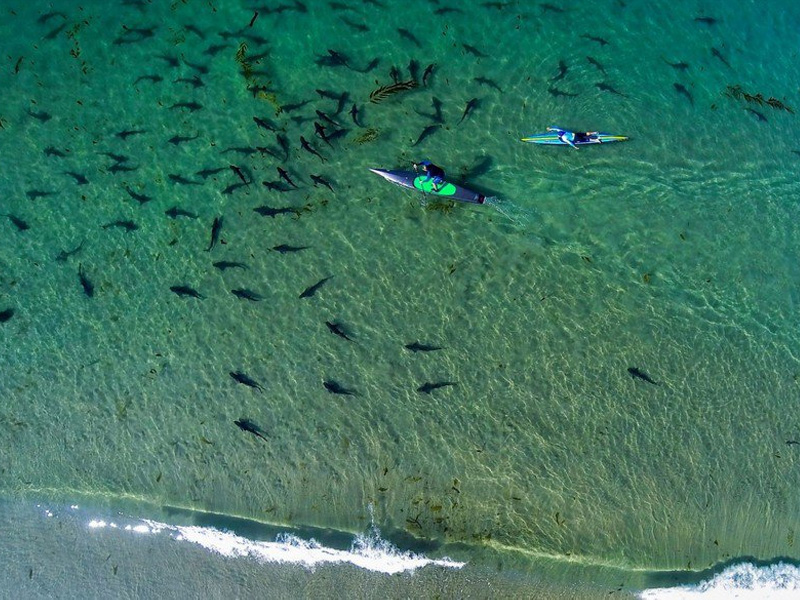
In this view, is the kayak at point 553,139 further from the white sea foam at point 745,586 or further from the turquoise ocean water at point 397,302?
the white sea foam at point 745,586

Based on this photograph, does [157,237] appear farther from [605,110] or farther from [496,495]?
[605,110]

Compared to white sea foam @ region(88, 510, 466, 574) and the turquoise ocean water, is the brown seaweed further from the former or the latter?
white sea foam @ region(88, 510, 466, 574)

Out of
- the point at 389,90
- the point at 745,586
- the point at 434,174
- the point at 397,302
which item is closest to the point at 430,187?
the point at 434,174

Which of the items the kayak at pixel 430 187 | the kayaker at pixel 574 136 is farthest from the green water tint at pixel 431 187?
the kayaker at pixel 574 136

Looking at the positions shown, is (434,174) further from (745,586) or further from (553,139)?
(745,586)

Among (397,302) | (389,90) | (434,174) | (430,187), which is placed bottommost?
(397,302)
